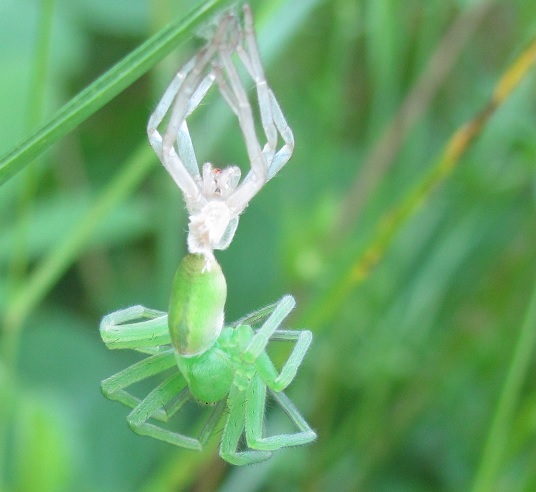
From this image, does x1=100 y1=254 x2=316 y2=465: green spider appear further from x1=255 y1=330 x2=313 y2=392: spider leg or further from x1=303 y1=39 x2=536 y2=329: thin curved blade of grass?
x1=303 y1=39 x2=536 y2=329: thin curved blade of grass

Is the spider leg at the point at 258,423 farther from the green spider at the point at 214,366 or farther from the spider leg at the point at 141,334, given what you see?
the spider leg at the point at 141,334

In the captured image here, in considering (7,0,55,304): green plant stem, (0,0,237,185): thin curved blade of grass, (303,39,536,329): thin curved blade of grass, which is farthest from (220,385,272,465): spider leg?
(0,0,237,185): thin curved blade of grass

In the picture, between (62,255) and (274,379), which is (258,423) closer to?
(274,379)

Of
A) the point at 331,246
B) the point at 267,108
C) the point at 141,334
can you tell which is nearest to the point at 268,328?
the point at 141,334

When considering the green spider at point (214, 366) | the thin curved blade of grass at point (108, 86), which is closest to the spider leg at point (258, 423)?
the green spider at point (214, 366)

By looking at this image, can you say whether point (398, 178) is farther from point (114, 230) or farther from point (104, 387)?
point (104, 387)

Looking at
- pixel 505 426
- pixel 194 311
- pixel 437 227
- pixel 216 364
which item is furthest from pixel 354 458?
pixel 194 311
